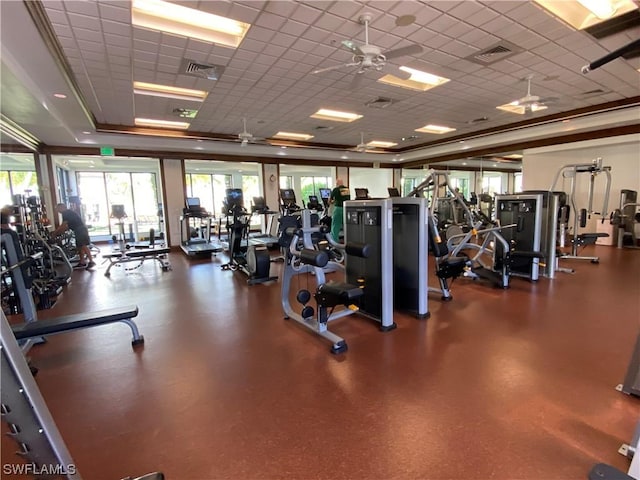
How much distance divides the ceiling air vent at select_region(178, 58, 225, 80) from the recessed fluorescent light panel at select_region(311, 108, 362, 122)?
2.88 meters

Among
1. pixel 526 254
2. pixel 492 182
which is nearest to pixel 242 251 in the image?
pixel 526 254

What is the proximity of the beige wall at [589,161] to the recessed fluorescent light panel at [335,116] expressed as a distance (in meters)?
6.31

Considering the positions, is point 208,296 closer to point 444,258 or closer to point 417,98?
point 444,258

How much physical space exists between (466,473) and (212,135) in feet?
31.8

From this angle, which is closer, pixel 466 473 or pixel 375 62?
pixel 466 473

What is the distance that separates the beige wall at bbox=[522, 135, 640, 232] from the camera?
869cm

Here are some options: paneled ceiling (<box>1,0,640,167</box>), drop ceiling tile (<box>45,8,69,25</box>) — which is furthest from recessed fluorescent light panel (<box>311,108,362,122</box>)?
drop ceiling tile (<box>45,8,69,25</box>)

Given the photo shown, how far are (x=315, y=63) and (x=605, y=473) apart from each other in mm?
5220

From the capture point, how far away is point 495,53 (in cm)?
466

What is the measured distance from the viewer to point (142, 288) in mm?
5508

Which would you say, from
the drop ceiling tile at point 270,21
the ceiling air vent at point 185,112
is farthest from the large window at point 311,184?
the drop ceiling tile at point 270,21

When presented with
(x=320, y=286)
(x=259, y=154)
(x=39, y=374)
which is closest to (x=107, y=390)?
(x=39, y=374)

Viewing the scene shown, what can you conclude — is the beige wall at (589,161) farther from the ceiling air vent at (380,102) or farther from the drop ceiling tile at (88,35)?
the drop ceiling tile at (88,35)

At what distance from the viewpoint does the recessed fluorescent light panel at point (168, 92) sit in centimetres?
569
